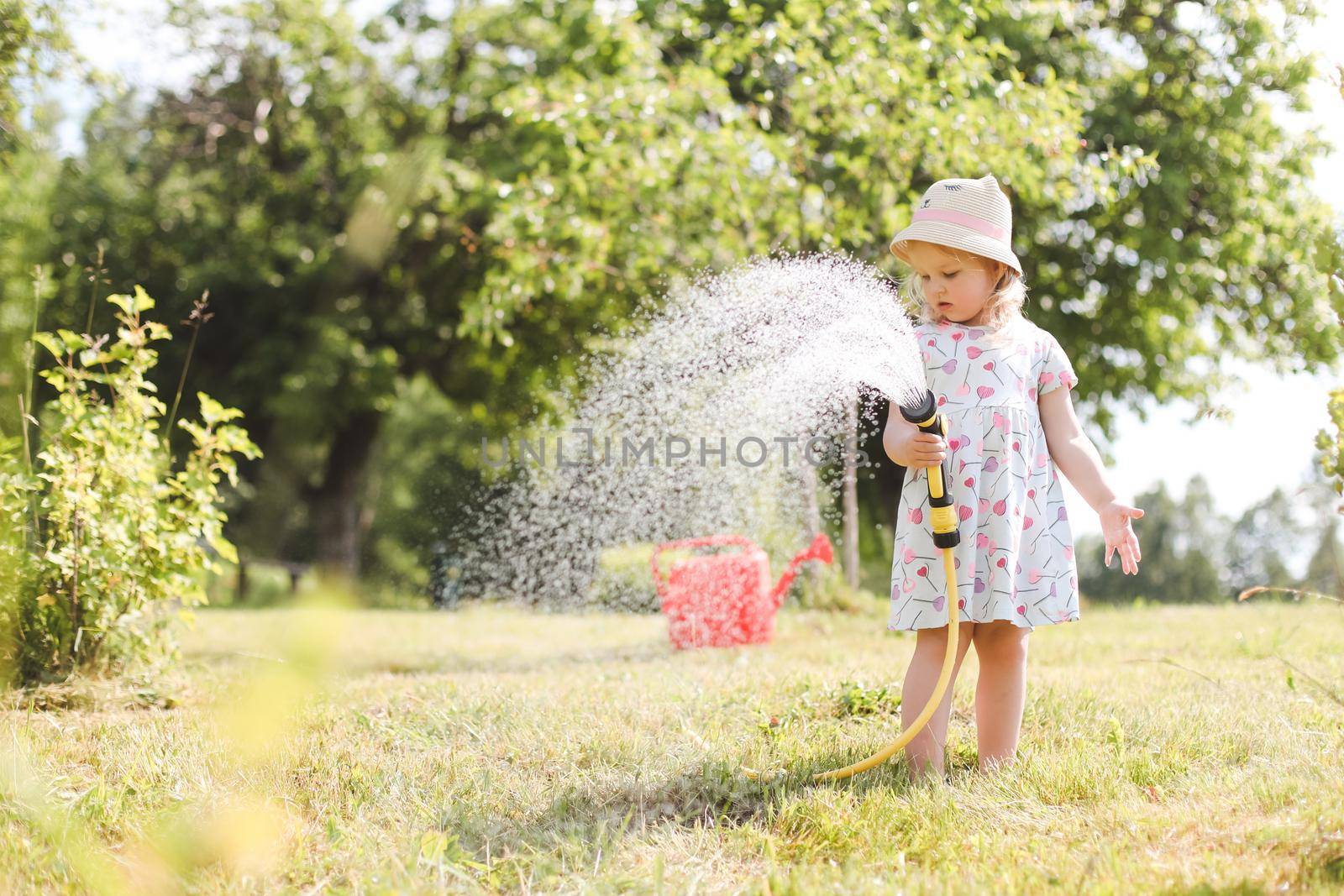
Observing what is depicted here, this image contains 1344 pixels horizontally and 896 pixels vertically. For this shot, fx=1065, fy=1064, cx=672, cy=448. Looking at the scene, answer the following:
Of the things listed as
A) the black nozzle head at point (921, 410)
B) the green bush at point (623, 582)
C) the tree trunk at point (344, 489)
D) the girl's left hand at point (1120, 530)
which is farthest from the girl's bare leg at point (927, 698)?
the tree trunk at point (344, 489)

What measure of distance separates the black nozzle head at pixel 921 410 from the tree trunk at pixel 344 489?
42.4ft

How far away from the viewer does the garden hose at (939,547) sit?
7.87 ft

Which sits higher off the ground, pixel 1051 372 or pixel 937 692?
pixel 1051 372

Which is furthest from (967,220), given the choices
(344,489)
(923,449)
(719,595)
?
(344,489)

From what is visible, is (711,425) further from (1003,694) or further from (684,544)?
(1003,694)

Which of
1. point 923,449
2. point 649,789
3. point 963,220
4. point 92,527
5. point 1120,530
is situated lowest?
point 649,789

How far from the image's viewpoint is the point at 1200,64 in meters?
10.1

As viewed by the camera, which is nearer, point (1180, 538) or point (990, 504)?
point (990, 504)

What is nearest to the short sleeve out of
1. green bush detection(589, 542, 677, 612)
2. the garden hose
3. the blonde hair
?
the blonde hair

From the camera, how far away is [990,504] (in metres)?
2.55

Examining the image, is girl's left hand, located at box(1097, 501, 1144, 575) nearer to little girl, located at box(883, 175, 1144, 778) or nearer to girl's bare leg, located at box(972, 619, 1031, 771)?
little girl, located at box(883, 175, 1144, 778)

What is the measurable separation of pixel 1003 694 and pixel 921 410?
73 cm
